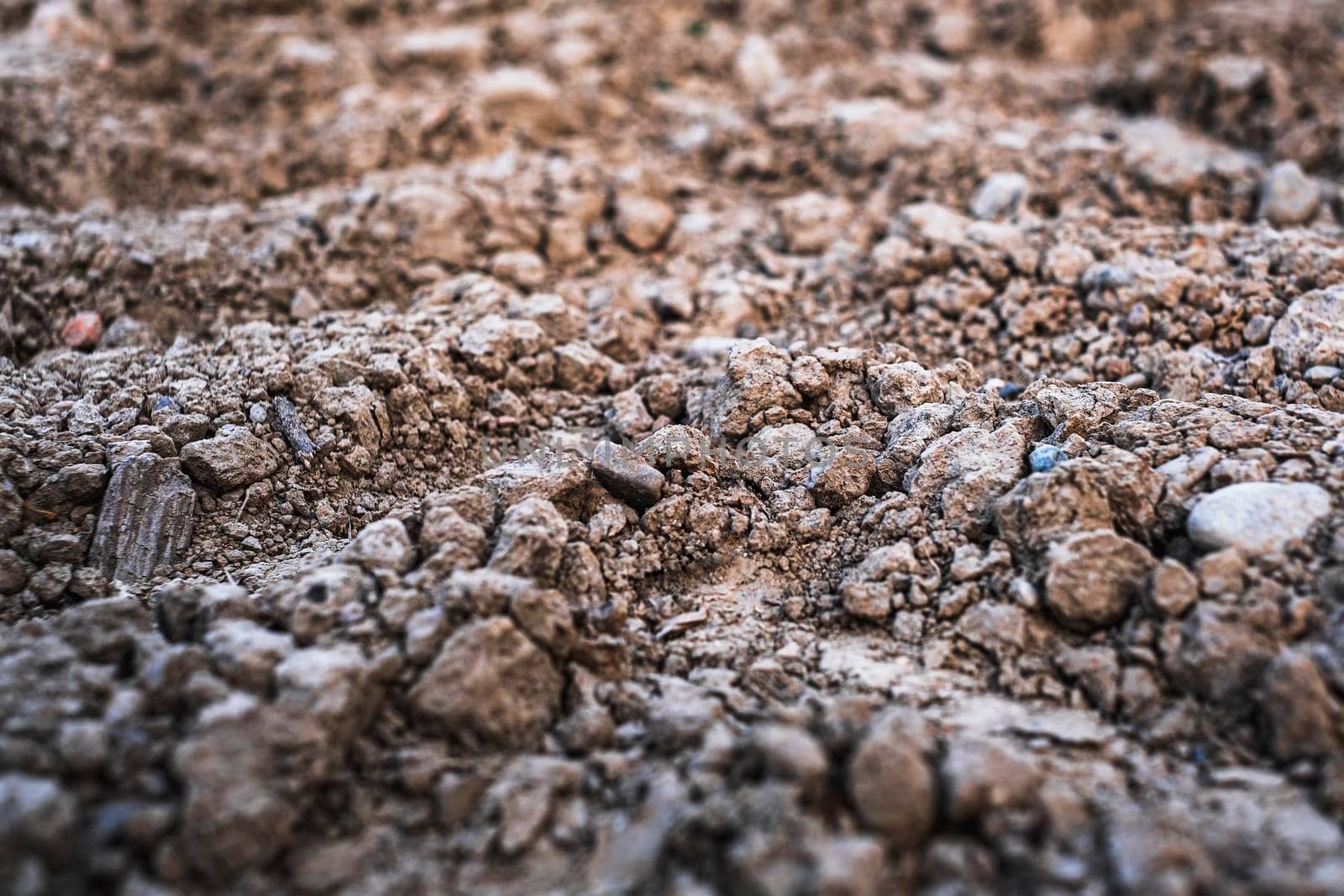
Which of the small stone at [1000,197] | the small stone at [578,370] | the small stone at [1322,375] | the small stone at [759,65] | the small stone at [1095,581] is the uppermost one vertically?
the small stone at [759,65]

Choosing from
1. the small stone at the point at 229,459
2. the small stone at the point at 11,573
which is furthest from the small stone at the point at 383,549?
the small stone at the point at 11,573

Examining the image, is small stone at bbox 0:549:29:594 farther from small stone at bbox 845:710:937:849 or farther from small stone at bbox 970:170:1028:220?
small stone at bbox 970:170:1028:220

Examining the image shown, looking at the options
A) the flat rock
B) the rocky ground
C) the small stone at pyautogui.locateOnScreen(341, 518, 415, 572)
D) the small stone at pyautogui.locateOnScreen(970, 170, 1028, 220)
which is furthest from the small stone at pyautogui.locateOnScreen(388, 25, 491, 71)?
the small stone at pyautogui.locateOnScreen(341, 518, 415, 572)

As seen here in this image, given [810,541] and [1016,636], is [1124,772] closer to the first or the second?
[1016,636]

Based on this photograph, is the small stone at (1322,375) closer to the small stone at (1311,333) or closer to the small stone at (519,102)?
the small stone at (1311,333)

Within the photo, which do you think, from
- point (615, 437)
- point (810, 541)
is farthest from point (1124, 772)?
point (615, 437)

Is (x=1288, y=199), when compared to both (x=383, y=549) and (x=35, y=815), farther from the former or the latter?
(x=35, y=815)

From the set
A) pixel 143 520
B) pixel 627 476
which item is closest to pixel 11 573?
pixel 143 520

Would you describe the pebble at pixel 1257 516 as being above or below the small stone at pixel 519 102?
below
